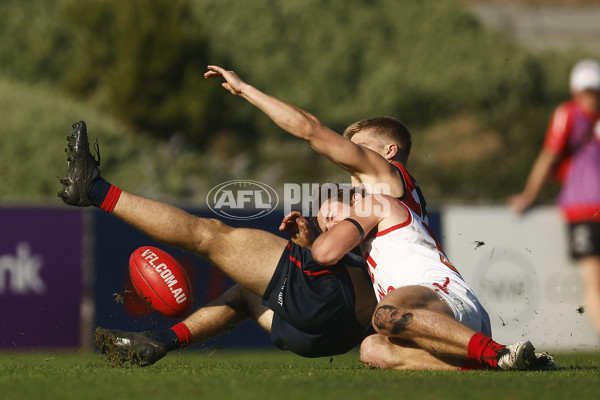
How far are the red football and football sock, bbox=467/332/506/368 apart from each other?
5.85 feet

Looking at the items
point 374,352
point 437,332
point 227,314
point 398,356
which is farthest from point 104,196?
point 437,332

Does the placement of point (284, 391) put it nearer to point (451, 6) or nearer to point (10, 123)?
point (10, 123)

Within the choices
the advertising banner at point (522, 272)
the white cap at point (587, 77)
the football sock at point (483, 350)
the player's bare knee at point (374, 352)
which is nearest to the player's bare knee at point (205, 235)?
the player's bare knee at point (374, 352)

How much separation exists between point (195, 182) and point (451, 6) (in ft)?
68.1

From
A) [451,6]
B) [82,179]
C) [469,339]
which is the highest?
[451,6]

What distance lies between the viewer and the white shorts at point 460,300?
5039 mm

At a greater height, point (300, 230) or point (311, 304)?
point (300, 230)

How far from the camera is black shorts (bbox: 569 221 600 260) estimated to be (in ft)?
28.5

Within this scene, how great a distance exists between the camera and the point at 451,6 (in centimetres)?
3703

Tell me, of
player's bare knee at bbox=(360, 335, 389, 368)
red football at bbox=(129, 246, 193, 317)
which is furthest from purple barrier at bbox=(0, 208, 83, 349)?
player's bare knee at bbox=(360, 335, 389, 368)

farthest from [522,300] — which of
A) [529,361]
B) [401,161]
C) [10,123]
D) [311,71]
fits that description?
[311,71]

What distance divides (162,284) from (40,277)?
448 centimetres

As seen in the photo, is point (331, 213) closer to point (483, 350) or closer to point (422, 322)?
point (422, 322)

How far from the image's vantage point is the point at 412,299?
4.94 meters
